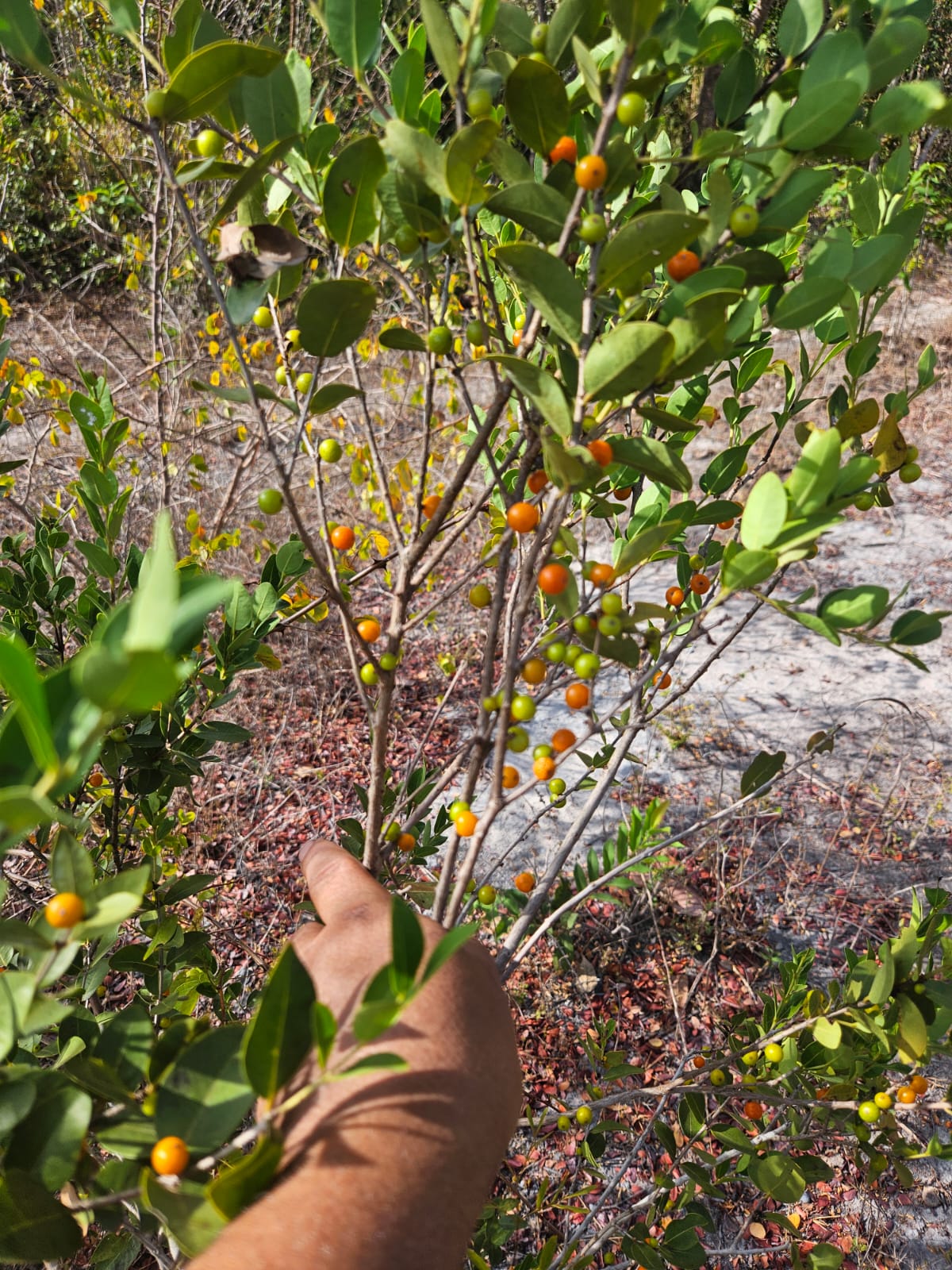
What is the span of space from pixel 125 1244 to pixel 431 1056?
0.63 m

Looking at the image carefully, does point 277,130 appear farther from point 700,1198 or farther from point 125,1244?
point 700,1198

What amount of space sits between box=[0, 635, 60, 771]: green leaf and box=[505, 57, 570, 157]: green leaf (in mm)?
537

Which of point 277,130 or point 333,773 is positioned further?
point 333,773

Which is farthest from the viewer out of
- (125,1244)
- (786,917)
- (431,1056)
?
(786,917)

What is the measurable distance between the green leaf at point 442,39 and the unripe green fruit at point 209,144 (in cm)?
20

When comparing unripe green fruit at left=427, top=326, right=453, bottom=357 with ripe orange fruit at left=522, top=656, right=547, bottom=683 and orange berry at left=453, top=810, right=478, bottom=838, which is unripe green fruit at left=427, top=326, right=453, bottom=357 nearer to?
ripe orange fruit at left=522, top=656, right=547, bottom=683

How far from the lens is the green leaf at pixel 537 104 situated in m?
0.59

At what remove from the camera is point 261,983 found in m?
1.85

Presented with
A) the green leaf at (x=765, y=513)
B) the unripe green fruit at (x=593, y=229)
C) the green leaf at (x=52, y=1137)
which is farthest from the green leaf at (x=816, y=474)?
the green leaf at (x=52, y=1137)

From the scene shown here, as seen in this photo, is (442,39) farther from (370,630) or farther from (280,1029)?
(280,1029)

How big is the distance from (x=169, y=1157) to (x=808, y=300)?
2.60ft

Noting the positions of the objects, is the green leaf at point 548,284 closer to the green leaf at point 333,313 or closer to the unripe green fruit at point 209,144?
the green leaf at point 333,313

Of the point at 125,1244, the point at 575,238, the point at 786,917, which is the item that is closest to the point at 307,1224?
the point at 125,1244

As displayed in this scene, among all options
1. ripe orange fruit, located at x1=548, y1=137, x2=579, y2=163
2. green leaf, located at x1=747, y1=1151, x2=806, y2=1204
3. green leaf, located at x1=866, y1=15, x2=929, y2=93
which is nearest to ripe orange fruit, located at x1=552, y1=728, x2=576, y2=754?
ripe orange fruit, located at x1=548, y1=137, x2=579, y2=163
